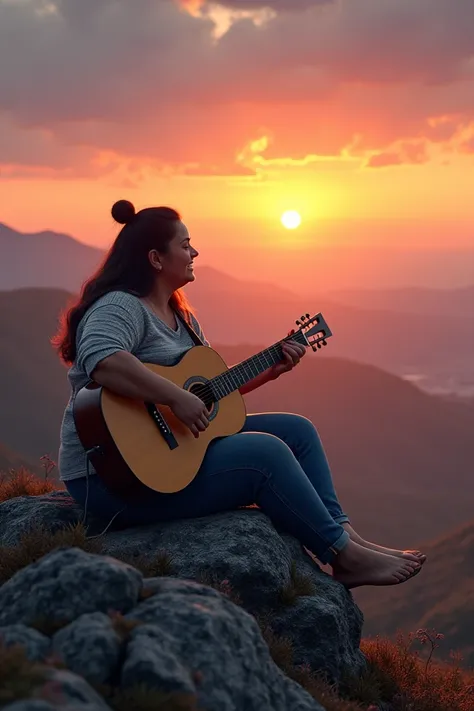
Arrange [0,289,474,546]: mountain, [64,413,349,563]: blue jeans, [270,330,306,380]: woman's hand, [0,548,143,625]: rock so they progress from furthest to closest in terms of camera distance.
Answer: [0,289,474,546]: mountain → [270,330,306,380]: woman's hand → [64,413,349,563]: blue jeans → [0,548,143,625]: rock

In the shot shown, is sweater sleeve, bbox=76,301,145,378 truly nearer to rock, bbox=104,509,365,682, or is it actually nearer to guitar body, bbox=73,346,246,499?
guitar body, bbox=73,346,246,499

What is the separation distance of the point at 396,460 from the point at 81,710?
325 ft

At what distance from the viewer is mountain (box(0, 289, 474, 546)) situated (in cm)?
7638

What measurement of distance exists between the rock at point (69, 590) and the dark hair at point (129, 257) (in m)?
2.43

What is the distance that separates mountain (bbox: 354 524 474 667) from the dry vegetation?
87.9ft

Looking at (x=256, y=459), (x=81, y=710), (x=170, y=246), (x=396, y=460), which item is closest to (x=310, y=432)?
(x=256, y=459)

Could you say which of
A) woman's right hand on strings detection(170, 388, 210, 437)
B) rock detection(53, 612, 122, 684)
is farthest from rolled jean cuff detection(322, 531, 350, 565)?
rock detection(53, 612, 122, 684)

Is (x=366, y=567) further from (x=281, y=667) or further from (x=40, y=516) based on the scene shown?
(x=40, y=516)

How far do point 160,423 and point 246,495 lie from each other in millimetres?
853

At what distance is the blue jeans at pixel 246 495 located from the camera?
18.6 feet

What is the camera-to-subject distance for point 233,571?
5.50 meters

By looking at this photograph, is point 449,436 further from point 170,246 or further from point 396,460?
point 170,246

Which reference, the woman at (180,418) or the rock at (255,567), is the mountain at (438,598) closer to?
the woman at (180,418)

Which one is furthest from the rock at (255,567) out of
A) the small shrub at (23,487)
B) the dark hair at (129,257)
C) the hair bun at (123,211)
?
the hair bun at (123,211)
